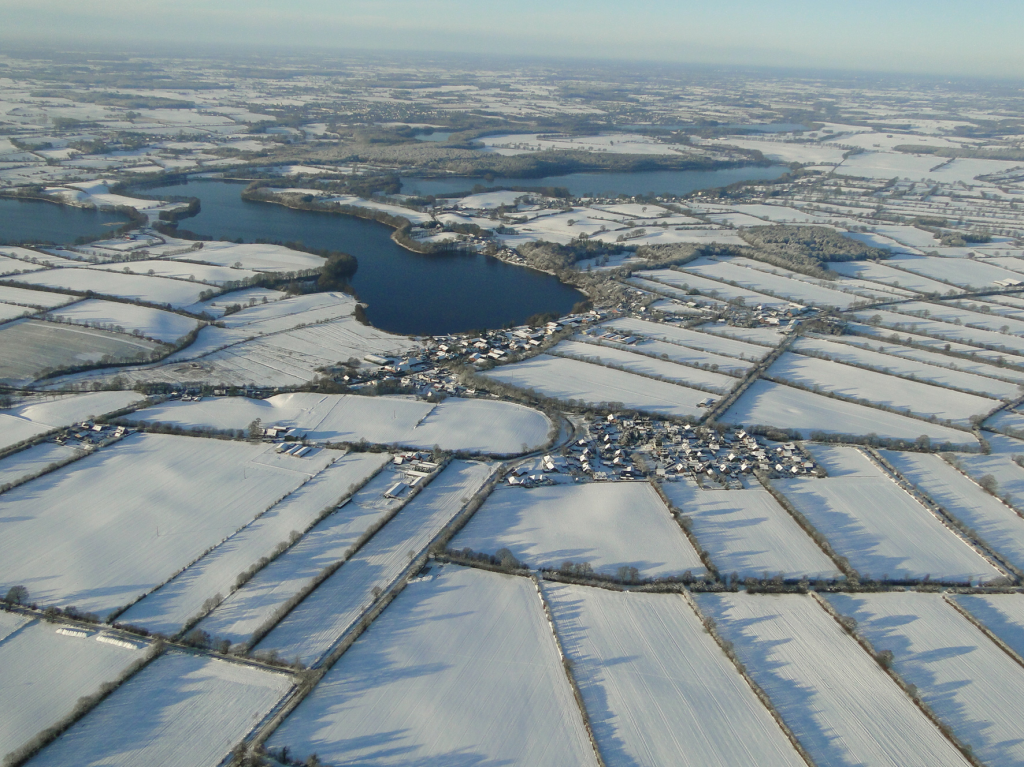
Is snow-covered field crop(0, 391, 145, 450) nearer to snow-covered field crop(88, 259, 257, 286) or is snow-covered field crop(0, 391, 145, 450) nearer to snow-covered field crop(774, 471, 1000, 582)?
snow-covered field crop(88, 259, 257, 286)

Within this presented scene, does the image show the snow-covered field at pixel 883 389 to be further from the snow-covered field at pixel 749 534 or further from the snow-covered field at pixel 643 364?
the snow-covered field at pixel 749 534

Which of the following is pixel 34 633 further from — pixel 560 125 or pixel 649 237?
pixel 560 125

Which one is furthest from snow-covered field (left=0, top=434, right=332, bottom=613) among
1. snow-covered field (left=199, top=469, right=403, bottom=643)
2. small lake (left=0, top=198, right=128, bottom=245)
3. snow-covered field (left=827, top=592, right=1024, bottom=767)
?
small lake (left=0, top=198, right=128, bottom=245)

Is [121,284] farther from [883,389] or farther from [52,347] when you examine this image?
[883,389]

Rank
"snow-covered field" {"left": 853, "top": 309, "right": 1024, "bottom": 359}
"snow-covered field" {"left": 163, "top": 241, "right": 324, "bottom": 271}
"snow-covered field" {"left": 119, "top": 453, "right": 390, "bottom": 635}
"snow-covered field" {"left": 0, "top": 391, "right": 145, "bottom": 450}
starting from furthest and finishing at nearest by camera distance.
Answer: "snow-covered field" {"left": 163, "top": 241, "right": 324, "bottom": 271}
"snow-covered field" {"left": 853, "top": 309, "right": 1024, "bottom": 359}
"snow-covered field" {"left": 0, "top": 391, "right": 145, "bottom": 450}
"snow-covered field" {"left": 119, "top": 453, "right": 390, "bottom": 635}

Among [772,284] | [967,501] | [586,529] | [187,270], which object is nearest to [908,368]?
[967,501]

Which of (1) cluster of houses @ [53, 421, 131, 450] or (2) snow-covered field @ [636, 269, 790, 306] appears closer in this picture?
(1) cluster of houses @ [53, 421, 131, 450]

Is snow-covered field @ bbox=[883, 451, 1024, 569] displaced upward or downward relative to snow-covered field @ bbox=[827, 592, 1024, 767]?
upward
